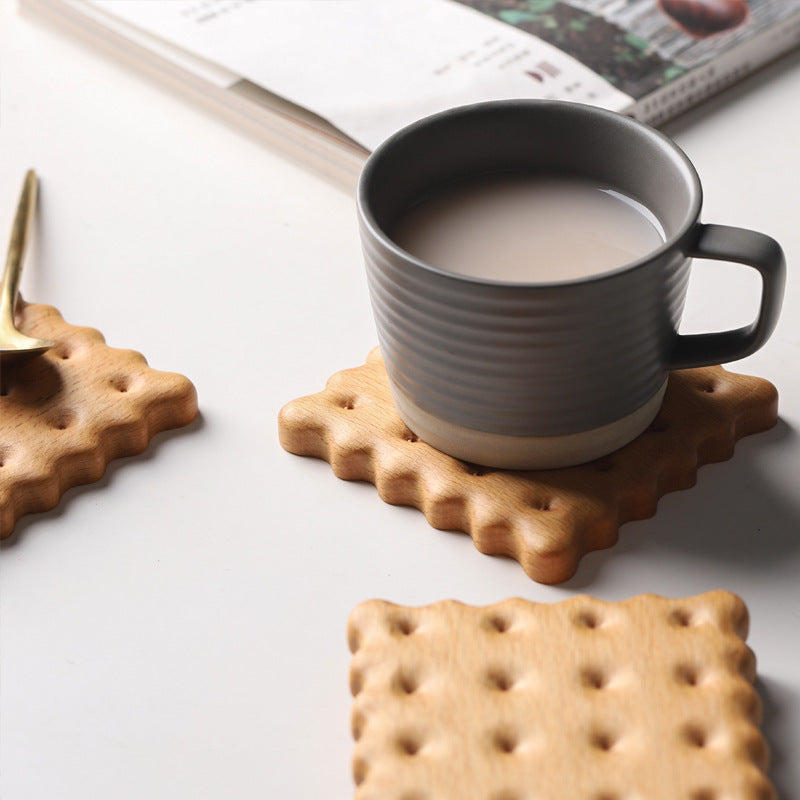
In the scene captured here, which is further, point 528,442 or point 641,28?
point 641,28

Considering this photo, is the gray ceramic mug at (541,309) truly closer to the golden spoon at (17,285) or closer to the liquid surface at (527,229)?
the liquid surface at (527,229)

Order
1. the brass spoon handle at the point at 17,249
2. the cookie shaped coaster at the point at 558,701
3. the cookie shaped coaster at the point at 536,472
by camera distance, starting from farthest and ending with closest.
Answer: the brass spoon handle at the point at 17,249 → the cookie shaped coaster at the point at 536,472 → the cookie shaped coaster at the point at 558,701

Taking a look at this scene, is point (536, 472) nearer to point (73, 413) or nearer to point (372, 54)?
point (73, 413)

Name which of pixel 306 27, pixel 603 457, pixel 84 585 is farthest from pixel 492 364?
pixel 306 27

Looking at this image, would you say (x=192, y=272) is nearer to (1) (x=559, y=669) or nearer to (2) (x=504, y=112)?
(2) (x=504, y=112)

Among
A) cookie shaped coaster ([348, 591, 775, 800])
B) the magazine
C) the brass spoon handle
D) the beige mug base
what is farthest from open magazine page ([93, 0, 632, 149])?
cookie shaped coaster ([348, 591, 775, 800])

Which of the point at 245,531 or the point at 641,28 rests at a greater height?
the point at 641,28

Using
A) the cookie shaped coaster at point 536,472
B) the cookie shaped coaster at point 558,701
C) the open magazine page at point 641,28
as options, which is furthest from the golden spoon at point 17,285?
the open magazine page at point 641,28

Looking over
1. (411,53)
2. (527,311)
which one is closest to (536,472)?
(527,311)
